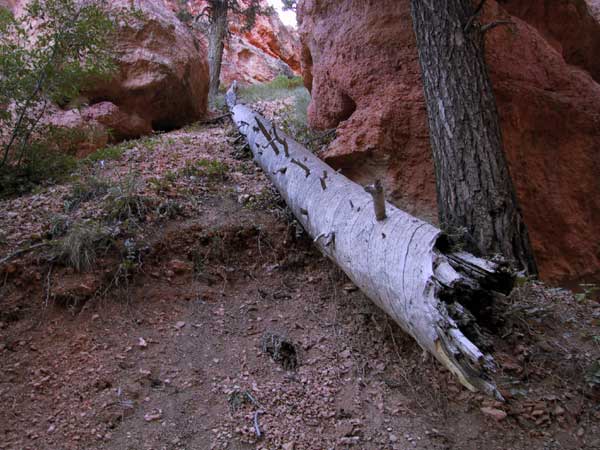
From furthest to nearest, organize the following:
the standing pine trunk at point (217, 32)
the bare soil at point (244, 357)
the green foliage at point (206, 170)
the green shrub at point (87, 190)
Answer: the standing pine trunk at point (217, 32), the green foliage at point (206, 170), the green shrub at point (87, 190), the bare soil at point (244, 357)

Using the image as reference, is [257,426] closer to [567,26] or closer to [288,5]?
[567,26]

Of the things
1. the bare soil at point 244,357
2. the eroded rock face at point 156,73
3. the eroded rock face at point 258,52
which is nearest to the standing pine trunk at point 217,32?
the eroded rock face at point 156,73

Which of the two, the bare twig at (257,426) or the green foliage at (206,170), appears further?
the green foliage at (206,170)

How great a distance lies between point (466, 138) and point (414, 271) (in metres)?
1.49

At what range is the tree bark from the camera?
305cm

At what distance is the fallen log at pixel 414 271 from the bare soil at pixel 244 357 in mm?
329

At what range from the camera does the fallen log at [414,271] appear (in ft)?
6.32

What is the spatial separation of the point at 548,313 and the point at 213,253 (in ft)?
8.16

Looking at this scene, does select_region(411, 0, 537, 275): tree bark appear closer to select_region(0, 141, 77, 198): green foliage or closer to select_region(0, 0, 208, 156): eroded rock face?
select_region(0, 141, 77, 198): green foliage

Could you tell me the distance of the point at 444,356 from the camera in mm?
1959

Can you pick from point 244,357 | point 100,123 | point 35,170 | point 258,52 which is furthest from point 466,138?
point 258,52

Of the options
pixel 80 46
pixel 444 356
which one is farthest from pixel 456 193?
pixel 80 46

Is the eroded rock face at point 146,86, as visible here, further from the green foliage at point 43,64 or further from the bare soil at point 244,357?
the bare soil at point 244,357

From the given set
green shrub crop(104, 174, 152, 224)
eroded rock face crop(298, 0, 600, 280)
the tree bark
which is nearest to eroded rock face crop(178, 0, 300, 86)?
eroded rock face crop(298, 0, 600, 280)
